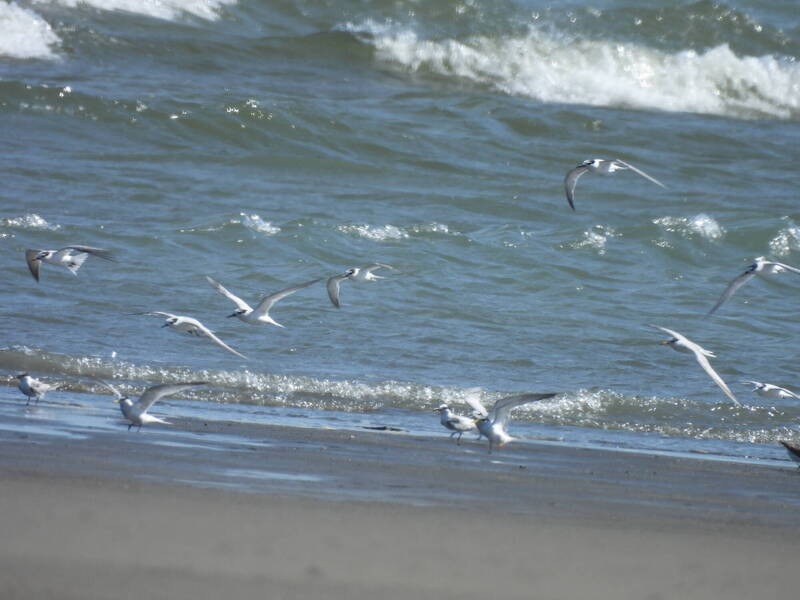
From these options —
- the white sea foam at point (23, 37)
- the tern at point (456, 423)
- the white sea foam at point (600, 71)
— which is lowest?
the tern at point (456, 423)

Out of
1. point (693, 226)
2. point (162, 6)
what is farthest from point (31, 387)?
point (162, 6)

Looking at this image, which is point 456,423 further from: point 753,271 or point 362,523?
point 753,271

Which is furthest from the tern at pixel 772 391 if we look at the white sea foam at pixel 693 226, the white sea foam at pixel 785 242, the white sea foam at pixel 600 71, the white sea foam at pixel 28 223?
the white sea foam at pixel 600 71

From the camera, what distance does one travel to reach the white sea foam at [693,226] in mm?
16594

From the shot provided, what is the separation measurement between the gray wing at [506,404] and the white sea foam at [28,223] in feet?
25.7

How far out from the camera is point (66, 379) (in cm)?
951

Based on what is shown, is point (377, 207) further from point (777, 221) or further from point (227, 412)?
point (227, 412)

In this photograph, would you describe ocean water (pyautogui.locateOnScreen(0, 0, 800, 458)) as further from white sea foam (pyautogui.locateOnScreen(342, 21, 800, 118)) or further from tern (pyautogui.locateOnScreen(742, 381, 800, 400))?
tern (pyautogui.locateOnScreen(742, 381, 800, 400))

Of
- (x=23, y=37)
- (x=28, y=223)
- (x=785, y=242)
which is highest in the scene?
(x=23, y=37)

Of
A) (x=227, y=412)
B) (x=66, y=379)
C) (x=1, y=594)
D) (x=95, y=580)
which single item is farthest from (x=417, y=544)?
(x=66, y=379)

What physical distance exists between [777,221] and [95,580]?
1450 centimetres

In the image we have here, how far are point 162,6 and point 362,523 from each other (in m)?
19.2

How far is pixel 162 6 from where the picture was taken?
75.4 ft

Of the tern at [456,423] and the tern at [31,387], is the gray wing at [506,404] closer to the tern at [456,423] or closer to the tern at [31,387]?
the tern at [456,423]
